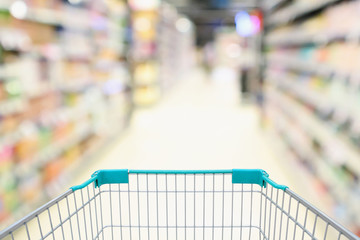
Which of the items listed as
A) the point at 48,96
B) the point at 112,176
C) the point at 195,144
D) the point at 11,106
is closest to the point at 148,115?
the point at 195,144

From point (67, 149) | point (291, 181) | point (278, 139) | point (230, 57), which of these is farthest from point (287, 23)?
point (230, 57)

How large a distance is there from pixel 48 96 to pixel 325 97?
9.04 ft

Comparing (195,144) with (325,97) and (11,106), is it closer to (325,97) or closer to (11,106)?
(325,97)

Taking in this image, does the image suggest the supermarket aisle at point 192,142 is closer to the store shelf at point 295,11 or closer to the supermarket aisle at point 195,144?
the supermarket aisle at point 195,144

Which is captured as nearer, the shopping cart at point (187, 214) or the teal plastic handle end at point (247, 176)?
the teal plastic handle end at point (247, 176)

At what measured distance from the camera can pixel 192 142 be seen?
5.19 meters

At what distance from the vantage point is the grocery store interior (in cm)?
260

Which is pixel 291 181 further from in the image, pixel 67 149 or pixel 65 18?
pixel 65 18

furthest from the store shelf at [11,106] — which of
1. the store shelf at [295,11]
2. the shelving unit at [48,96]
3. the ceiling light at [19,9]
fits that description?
the store shelf at [295,11]

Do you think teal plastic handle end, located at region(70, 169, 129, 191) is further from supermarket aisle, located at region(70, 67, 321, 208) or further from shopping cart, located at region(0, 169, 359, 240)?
supermarket aisle, located at region(70, 67, 321, 208)

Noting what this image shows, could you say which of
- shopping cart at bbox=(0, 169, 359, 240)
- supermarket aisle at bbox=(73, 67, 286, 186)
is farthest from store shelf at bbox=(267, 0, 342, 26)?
shopping cart at bbox=(0, 169, 359, 240)

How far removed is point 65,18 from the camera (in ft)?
11.5

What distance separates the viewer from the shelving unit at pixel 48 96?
2582 mm

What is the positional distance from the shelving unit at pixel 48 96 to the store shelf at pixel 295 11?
8.67 ft
